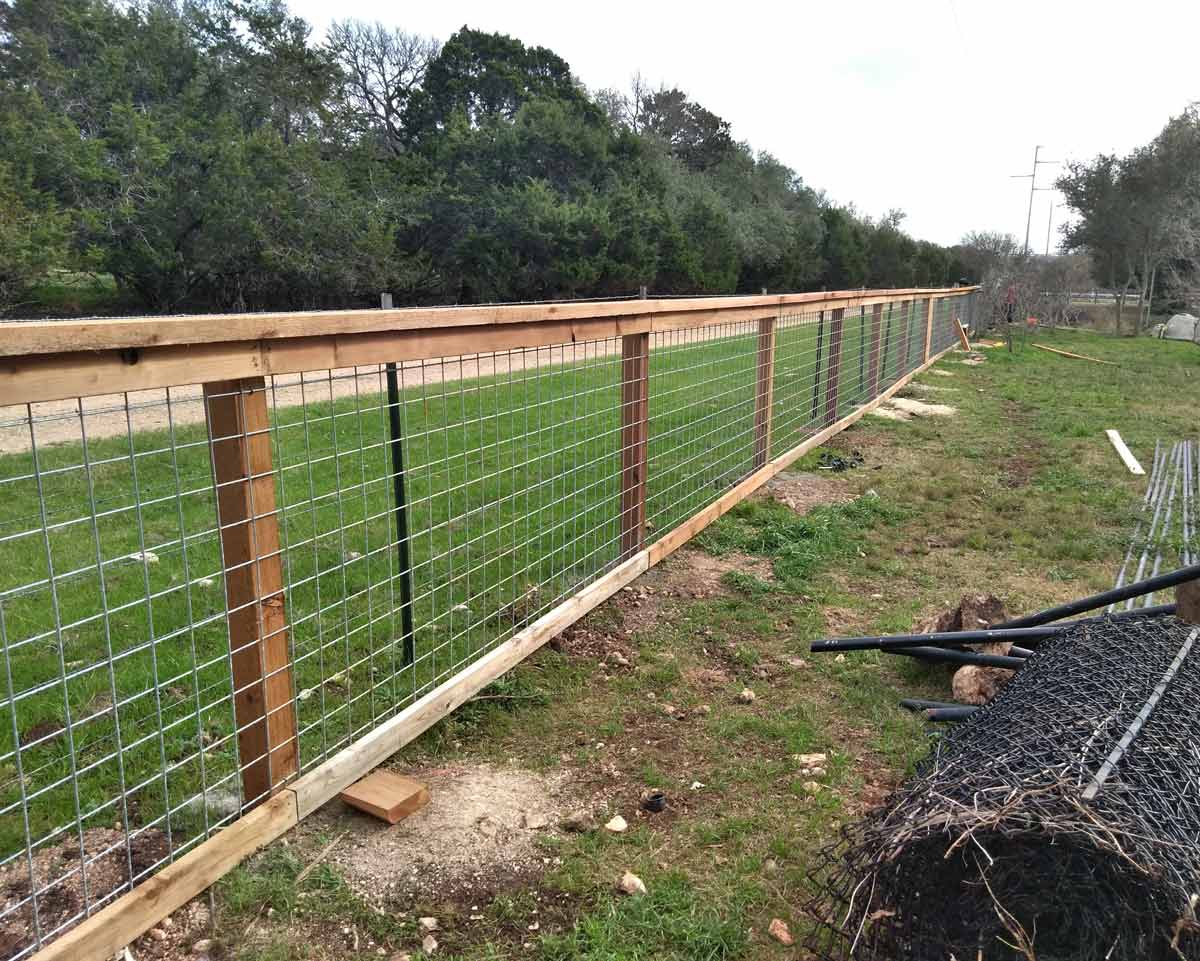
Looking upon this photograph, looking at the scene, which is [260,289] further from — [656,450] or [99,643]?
[99,643]

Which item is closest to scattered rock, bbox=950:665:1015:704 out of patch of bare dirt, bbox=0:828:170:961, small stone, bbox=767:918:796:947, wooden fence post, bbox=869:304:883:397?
small stone, bbox=767:918:796:947

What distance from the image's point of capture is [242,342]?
2057 millimetres

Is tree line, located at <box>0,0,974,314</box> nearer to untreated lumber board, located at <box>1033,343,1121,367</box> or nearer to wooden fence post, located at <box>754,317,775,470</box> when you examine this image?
untreated lumber board, located at <box>1033,343,1121,367</box>

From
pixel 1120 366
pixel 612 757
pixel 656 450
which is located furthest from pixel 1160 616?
pixel 1120 366

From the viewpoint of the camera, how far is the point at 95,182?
1780 centimetres

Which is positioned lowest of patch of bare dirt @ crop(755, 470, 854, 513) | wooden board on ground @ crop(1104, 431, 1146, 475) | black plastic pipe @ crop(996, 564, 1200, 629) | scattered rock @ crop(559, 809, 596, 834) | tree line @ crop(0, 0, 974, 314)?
scattered rock @ crop(559, 809, 596, 834)

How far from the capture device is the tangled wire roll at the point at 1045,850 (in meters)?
1.55

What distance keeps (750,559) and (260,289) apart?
18.3m

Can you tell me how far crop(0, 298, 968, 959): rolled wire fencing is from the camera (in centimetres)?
217

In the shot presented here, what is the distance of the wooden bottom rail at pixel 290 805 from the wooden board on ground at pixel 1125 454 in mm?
5320

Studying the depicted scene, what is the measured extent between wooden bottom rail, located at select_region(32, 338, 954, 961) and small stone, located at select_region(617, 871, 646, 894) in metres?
0.88

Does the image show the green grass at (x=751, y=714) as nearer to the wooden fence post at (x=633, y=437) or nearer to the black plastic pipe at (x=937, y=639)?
the black plastic pipe at (x=937, y=639)

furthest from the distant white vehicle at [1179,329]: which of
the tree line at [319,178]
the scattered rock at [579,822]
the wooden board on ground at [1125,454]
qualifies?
the scattered rock at [579,822]

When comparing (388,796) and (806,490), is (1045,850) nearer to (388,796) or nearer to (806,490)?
(388,796)
